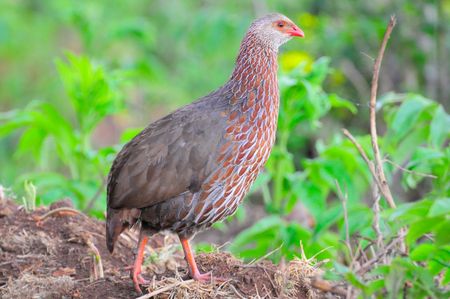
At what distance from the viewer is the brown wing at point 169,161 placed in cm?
491

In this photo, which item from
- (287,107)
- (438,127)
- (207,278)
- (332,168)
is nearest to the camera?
(207,278)

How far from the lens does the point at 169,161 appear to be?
4.95m

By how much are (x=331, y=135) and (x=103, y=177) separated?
4789mm

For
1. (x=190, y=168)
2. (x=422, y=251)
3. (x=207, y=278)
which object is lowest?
(x=207, y=278)

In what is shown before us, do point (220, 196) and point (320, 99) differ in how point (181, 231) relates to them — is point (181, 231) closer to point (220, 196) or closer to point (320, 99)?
point (220, 196)

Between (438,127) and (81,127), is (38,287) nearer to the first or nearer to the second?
(81,127)

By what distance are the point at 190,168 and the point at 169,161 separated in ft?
0.45

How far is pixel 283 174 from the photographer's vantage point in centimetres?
688

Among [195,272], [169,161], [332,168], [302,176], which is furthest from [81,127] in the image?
[195,272]

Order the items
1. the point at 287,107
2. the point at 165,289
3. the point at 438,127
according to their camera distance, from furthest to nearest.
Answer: the point at 287,107 → the point at 438,127 → the point at 165,289

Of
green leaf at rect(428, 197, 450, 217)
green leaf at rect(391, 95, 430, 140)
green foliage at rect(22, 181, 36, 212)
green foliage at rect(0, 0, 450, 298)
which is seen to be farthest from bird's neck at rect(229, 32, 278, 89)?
green leaf at rect(428, 197, 450, 217)

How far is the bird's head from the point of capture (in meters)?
5.45

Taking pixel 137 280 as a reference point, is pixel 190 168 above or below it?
above

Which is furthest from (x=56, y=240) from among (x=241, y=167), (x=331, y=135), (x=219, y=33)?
(x=331, y=135)
